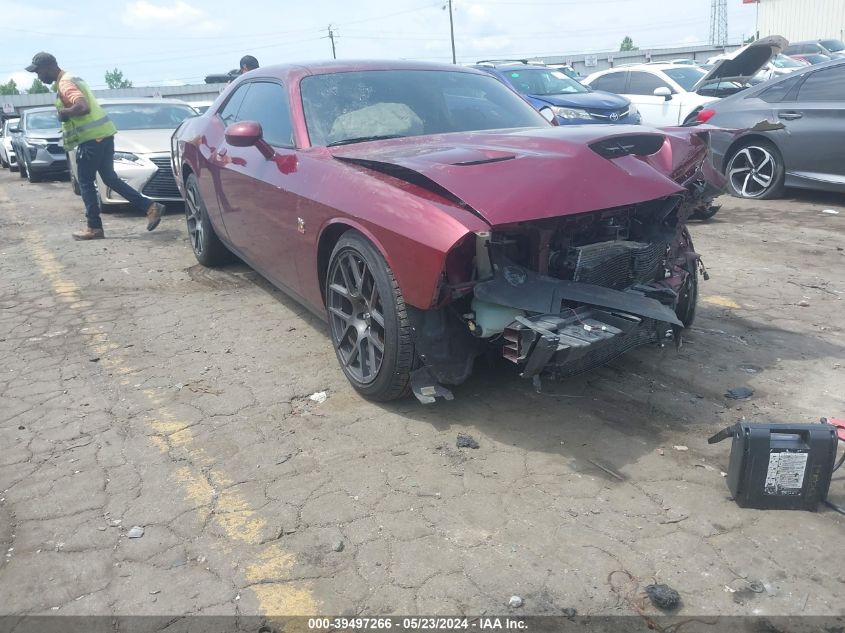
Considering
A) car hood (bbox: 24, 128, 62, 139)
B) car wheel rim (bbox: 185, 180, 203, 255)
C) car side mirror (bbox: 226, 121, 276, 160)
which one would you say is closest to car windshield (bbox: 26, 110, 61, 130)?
car hood (bbox: 24, 128, 62, 139)

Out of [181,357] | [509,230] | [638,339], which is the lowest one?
[181,357]

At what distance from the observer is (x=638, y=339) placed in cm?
330

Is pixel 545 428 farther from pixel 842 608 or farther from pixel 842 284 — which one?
pixel 842 284

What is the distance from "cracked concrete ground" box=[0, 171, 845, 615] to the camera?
2322 mm

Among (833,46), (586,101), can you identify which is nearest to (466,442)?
(586,101)

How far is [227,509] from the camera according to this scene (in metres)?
2.77

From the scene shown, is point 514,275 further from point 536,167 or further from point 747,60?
point 747,60

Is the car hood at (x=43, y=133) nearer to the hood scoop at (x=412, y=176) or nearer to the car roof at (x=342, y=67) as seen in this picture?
the car roof at (x=342, y=67)

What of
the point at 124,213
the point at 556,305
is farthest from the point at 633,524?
the point at 124,213

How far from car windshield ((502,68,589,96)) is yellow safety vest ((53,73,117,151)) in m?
6.36

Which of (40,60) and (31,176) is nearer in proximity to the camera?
(40,60)

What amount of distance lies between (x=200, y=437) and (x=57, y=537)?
0.81m

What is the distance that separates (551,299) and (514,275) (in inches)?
7.9

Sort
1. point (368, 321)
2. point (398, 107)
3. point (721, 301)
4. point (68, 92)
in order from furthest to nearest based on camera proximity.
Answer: point (68, 92) < point (721, 301) < point (398, 107) < point (368, 321)
